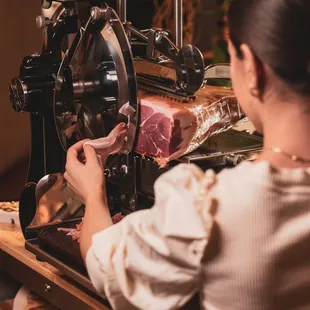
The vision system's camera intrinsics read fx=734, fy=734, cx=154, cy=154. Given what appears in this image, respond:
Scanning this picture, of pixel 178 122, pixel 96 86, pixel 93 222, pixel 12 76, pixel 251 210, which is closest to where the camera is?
pixel 251 210

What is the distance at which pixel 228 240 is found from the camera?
2.68 ft

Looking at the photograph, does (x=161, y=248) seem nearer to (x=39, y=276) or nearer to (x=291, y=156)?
(x=291, y=156)

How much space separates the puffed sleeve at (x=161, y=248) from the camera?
0.82m

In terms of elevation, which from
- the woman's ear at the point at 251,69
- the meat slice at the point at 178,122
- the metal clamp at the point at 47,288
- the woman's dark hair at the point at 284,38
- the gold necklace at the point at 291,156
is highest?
the woman's dark hair at the point at 284,38

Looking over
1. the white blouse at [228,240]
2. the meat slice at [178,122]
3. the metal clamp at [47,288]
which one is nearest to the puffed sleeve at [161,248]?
the white blouse at [228,240]

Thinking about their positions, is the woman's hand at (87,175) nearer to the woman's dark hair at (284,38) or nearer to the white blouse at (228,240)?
the white blouse at (228,240)

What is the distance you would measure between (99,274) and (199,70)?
41 cm

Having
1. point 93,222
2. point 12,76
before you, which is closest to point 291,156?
point 93,222

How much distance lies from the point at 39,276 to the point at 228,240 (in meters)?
0.71

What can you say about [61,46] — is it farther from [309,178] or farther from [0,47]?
[309,178]

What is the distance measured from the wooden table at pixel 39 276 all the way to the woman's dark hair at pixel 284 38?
62 centimetres

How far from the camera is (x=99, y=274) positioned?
93 centimetres

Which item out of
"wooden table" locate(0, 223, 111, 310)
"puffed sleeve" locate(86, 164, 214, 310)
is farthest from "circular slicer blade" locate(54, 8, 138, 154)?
"puffed sleeve" locate(86, 164, 214, 310)

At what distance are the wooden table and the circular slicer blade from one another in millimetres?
248
